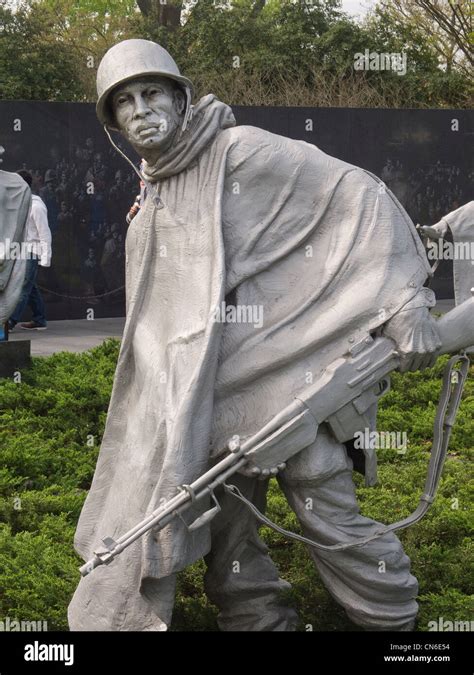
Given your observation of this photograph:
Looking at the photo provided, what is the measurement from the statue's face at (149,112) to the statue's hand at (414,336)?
1.05 metres

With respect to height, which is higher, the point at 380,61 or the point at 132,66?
the point at 380,61

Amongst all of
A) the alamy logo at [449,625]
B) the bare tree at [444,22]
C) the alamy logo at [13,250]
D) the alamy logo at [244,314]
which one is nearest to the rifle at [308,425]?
the alamy logo at [244,314]

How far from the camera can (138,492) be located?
4.82 metres

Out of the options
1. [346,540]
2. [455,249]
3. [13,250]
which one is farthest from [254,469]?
[13,250]

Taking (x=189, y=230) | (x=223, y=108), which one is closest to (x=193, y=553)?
(x=189, y=230)

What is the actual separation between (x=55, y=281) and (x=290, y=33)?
28.5 ft

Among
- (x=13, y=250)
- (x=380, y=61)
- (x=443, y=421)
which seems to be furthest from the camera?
(x=380, y=61)

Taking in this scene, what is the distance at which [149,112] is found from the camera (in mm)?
4867

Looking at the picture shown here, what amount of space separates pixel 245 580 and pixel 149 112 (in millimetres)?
1835

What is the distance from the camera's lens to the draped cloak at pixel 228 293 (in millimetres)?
4723

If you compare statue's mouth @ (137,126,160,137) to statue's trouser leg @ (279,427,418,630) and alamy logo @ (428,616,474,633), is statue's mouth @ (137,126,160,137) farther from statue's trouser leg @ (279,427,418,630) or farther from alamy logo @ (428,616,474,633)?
alamy logo @ (428,616,474,633)

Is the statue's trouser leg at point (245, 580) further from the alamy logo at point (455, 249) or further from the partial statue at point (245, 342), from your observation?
the alamy logo at point (455, 249)

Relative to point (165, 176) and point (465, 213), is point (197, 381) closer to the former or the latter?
point (165, 176)

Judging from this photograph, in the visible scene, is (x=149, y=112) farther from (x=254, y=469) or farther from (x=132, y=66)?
(x=254, y=469)
